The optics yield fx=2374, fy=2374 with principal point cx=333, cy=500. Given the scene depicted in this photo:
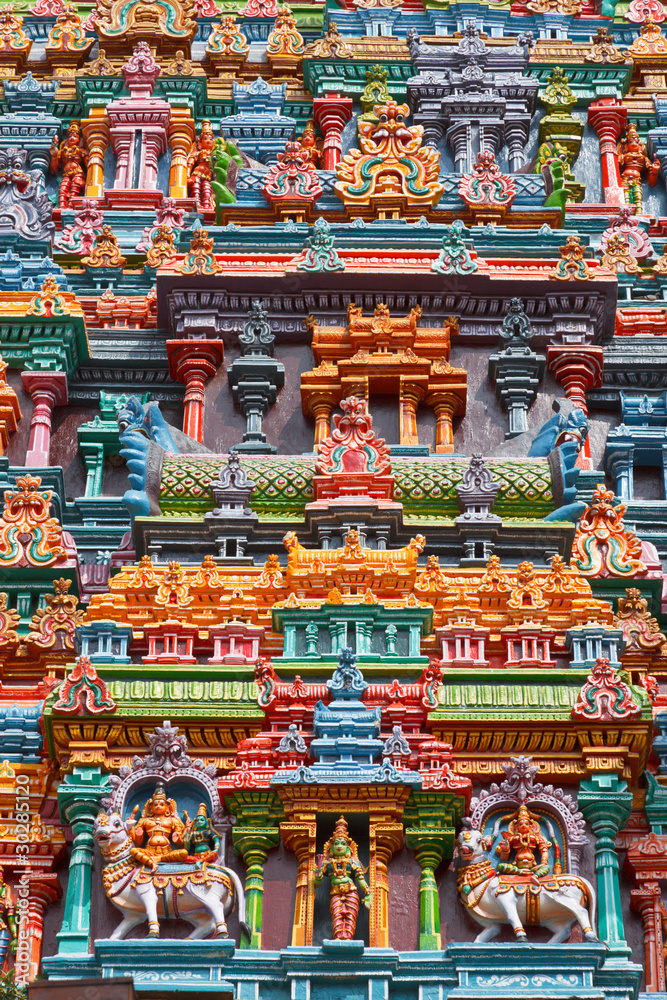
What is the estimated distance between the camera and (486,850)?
2227cm

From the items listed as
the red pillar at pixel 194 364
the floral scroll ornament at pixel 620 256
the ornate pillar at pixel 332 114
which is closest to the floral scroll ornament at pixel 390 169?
the ornate pillar at pixel 332 114

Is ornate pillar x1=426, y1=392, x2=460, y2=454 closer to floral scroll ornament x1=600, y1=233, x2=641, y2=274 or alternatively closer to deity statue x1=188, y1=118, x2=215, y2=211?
floral scroll ornament x1=600, y1=233, x2=641, y2=274

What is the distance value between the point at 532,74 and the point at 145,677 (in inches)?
629

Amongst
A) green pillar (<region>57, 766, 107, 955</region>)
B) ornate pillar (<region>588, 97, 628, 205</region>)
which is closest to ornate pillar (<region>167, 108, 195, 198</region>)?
ornate pillar (<region>588, 97, 628, 205</region>)

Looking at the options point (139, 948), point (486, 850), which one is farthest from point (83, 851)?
point (486, 850)

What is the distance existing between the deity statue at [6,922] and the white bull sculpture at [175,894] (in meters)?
1.39

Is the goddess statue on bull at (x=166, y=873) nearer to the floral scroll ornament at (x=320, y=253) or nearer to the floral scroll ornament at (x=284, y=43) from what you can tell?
the floral scroll ornament at (x=320, y=253)

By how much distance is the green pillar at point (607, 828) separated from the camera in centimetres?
2192

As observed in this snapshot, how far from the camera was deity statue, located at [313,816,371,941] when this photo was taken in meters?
21.5

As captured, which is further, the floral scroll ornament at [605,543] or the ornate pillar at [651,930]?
the floral scroll ornament at [605,543]

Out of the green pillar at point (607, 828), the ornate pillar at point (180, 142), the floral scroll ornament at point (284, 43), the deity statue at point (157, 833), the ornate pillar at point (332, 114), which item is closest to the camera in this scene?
the green pillar at point (607, 828)

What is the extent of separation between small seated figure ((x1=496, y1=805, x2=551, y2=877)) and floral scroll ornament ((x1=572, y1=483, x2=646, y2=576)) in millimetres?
4092

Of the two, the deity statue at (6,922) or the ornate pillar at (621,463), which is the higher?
the ornate pillar at (621,463)

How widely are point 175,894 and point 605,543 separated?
22.7ft
